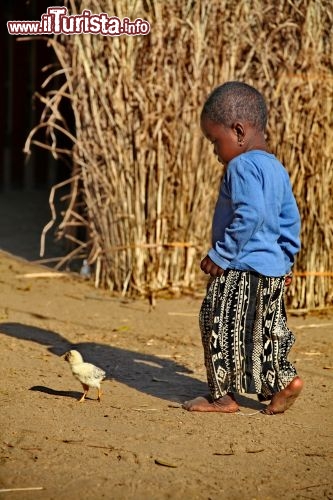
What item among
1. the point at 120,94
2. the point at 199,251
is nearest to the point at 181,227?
the point at 199,251

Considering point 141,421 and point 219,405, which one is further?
point 219,405

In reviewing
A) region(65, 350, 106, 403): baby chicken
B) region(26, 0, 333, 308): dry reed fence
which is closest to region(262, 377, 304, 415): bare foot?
region(65, 350, 106, 403): baby chicken

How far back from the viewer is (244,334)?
405 centimetres

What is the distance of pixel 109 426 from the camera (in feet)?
13.0

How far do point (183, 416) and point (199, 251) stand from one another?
254 centimetres

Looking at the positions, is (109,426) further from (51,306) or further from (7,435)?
(51,306)

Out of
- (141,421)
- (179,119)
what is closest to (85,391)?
(141,421)

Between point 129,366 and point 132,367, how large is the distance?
0.06ft

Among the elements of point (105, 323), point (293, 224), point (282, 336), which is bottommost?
point (105, 323)

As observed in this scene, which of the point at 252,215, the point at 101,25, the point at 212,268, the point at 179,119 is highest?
the point at 101,25

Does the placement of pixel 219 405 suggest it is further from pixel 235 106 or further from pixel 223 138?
pixel 235 106

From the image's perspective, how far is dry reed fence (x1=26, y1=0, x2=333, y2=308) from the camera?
6.16 metres

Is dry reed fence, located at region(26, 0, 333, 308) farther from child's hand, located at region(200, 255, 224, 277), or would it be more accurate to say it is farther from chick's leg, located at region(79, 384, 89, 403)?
child's hand, located at region(200, 255, 224, 277)

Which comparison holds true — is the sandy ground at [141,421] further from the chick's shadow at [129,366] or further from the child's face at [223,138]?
the child's face at [223,138]
